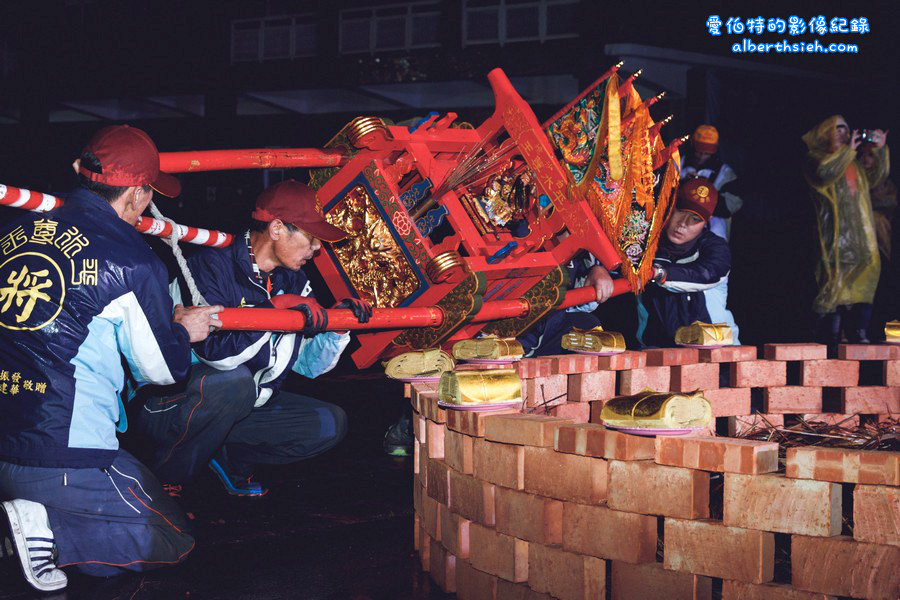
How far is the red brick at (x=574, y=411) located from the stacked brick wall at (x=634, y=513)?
1.78ft

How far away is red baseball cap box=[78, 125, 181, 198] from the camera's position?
272 centimetres

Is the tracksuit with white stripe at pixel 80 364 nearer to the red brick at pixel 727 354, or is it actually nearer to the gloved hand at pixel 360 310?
the gloved hand at pixel 360 310

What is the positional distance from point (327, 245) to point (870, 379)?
2.22 metres

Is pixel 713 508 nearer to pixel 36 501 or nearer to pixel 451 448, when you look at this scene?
pixel 451 448

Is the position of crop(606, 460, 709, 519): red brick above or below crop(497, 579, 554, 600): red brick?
above

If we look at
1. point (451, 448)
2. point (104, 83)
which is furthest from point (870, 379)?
point (104, 83)

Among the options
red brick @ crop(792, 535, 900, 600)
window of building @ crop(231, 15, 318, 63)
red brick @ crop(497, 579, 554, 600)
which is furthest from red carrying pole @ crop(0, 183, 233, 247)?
window of building @ crop(231, 15, 318, 63)

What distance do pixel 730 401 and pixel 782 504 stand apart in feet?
5.80

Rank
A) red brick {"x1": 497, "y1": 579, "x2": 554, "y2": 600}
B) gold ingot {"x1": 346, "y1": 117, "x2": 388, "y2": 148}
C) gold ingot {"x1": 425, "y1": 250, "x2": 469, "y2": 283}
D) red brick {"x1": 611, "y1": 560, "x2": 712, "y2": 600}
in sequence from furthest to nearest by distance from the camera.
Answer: gold ingot {"x1": 346, "y1": 117, "x2": 388, "y2": 148}, gold ingot {"x1": 425, "y1": 250, "x2": 469, "y2": 283}, red brick {"x1": 497, "y1": 579, "x2": 554, "y2": 600}, red brick {"x1": 611, "y1": 560, "x2": 712, "y2": 600}

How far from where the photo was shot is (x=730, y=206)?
6242 millimetres

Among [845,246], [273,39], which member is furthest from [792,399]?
[273,39]

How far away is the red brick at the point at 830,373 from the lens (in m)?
3.49

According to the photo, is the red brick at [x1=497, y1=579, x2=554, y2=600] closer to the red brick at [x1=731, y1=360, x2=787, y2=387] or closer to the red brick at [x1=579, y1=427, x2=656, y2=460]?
the red brick at [x1=579, y1=427, x2=656, y2=460]

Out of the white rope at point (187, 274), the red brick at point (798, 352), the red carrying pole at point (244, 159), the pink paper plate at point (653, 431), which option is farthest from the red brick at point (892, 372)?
the white rope at point (187, 274)
